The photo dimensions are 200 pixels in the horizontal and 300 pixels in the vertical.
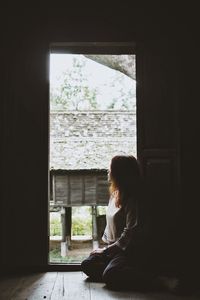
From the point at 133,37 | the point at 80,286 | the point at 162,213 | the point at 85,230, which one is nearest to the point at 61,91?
the point at 85,230

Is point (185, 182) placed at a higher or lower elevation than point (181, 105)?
lower

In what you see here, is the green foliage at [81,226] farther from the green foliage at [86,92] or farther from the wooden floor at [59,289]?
the wooden floor at [59,289]

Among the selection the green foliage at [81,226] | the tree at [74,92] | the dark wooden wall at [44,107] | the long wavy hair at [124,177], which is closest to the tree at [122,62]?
the tree at [74,92]

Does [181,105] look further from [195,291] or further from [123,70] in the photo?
[123,70]

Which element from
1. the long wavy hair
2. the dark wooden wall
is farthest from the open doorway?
the long wavy hair

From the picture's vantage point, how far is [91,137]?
7738 mm

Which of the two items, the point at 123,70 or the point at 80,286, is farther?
the point at 123,70

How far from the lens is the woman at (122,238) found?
301 centimetres

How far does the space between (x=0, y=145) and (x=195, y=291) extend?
7.28 ft

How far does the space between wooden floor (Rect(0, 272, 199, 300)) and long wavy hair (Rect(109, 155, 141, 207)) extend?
2.52 ft

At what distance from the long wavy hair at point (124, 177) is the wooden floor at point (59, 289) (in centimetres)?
77

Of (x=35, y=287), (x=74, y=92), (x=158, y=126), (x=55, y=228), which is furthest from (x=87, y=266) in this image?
(x=74, y=92)

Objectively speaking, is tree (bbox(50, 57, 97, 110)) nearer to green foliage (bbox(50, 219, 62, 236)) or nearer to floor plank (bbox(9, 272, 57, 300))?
green foliage (bbox(50, 219, 62, 236))

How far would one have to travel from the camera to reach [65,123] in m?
7.89
